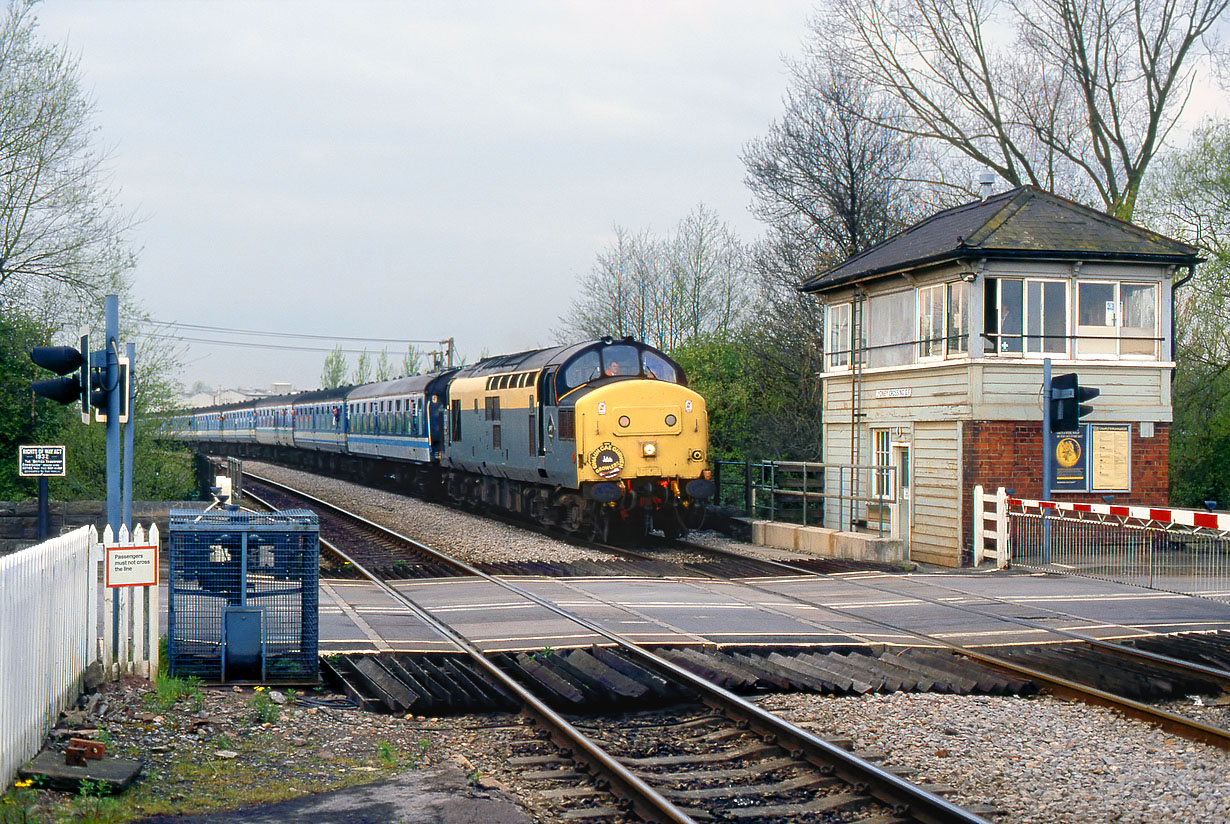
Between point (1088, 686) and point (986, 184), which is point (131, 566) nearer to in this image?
point (1088, 686)

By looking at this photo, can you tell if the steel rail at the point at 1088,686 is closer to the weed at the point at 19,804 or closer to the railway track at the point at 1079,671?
the railway track at the point at 1079,671

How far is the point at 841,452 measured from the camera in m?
23.2

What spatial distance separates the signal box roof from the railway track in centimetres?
919

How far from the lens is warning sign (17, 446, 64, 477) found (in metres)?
14.6

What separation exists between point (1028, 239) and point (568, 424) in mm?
8232

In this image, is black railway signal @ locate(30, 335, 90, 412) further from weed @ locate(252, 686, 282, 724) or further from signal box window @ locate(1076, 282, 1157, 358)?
signal box window @ locate(1076, 282, 1157, 358)

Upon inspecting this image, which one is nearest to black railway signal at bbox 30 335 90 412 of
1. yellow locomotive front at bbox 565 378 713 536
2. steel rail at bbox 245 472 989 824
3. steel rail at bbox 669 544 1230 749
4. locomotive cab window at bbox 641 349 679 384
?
steel rail at bbox 245 472 989 824

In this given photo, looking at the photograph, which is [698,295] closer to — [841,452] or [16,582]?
[841,452]

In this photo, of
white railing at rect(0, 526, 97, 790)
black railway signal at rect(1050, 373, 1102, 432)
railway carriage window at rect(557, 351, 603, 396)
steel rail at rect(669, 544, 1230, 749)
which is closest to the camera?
white railing at rect(0, 526, 97, 790)

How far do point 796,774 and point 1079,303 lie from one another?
15.3m

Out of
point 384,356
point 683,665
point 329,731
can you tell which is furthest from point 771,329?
point 384,356

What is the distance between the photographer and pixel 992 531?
18.2m

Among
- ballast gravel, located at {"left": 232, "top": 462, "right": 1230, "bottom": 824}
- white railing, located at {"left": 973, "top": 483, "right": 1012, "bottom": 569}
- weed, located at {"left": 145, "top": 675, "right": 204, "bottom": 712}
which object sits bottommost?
ballast gravel, located at {"left": 232, "top": 462, "right": 1230, "bottom": 824}

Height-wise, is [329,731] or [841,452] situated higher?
[841,452]
